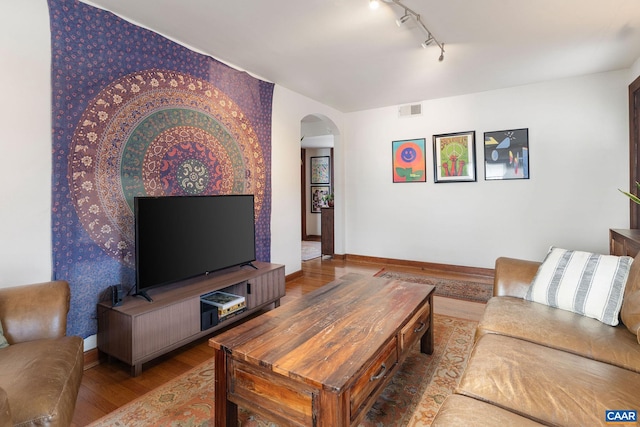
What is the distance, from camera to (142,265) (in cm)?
217

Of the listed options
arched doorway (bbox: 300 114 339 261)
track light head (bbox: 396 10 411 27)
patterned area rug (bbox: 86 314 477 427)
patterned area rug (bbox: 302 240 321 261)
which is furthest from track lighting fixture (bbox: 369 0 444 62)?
arched doorway (bbox: 300 114 339 261)

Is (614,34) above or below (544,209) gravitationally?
above

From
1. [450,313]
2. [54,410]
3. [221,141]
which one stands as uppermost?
[221,141]

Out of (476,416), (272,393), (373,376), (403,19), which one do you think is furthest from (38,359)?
(403,19)

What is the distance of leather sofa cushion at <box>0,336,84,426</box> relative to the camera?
1059mm

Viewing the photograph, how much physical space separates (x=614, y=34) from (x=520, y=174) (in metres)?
1.68

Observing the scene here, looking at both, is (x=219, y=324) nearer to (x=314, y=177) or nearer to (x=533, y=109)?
(x=533, y=109)

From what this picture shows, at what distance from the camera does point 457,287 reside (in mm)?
3760

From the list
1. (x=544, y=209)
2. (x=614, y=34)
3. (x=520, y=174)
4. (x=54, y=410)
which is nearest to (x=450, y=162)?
(x=520, y=174)

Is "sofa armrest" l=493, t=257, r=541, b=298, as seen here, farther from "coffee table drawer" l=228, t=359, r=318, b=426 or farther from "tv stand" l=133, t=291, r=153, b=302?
"tv stand" l=133, t=291, r=153, b=302

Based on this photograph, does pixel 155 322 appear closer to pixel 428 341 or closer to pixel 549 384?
pixel 428 341

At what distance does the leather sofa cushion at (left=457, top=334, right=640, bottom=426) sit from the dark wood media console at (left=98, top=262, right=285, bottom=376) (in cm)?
181

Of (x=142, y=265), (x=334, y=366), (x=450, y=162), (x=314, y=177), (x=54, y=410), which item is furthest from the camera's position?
(x=314, y=177)

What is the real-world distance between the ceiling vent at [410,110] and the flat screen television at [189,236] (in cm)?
289
